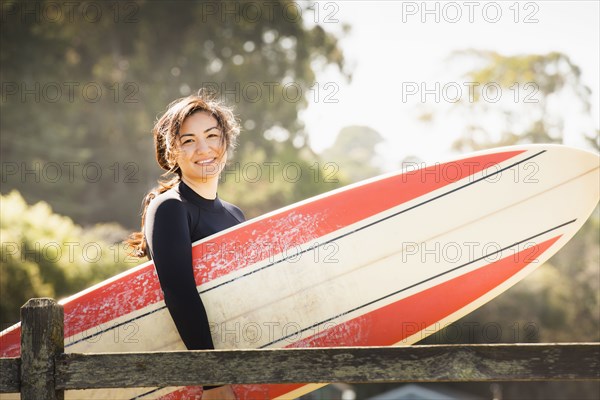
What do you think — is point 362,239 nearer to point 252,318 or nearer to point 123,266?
point 252,318

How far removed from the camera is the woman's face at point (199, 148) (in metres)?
2.70

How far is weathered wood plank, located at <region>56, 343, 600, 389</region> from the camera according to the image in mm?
1954

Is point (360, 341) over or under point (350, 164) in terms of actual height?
under

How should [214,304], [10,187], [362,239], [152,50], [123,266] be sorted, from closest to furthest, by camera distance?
[214,304], [362,239], [123,266], [10,187], [152,50]

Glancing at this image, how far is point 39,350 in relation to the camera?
204 cm

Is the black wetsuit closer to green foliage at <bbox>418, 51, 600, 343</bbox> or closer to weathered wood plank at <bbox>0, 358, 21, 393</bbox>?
weathered wood plank at <bbox>0, 358, 21, 393</bbox>

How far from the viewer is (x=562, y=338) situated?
1872 centimetres

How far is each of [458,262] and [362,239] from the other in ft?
1.52

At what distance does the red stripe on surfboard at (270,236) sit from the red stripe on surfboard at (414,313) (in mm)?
428

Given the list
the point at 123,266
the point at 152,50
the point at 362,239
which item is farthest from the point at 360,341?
the point at 152,50

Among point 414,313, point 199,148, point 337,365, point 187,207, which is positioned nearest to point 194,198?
point 187,207

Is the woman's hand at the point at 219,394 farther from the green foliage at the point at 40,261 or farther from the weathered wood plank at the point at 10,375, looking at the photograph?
the green foliage at the point at 40,261

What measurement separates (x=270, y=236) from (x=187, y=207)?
595mm

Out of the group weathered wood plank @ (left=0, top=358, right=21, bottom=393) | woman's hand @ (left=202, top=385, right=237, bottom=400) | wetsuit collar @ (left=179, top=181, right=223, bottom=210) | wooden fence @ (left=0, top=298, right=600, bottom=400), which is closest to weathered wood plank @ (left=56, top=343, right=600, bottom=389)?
wooden fence @ (left=0, top=298, right=600, bottom=400)
